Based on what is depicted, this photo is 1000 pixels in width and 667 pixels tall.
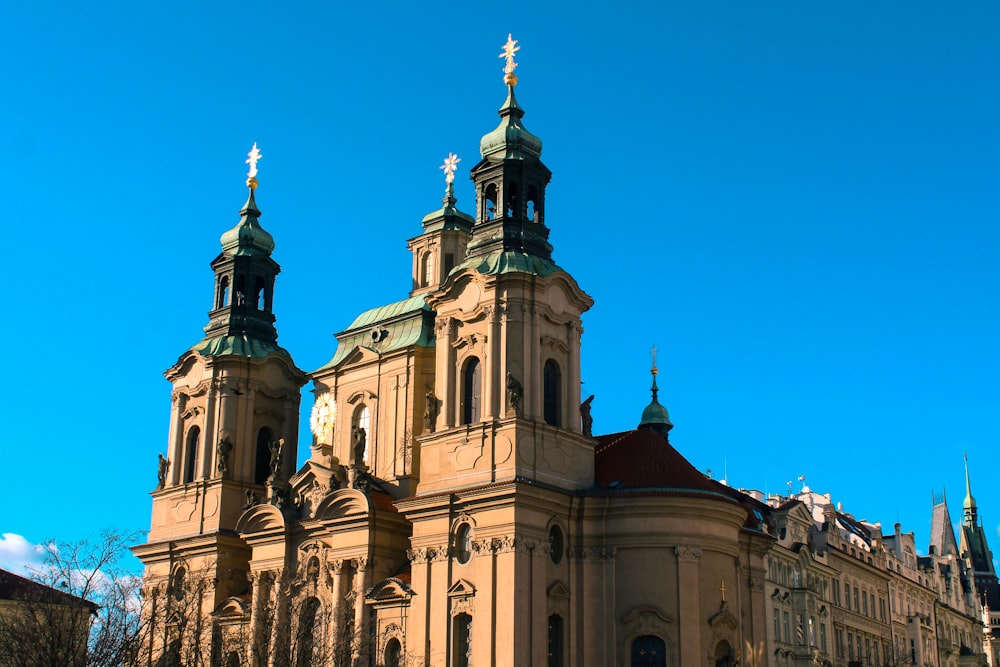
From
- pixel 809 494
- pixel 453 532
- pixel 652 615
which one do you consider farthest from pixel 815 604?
pixel 453 532

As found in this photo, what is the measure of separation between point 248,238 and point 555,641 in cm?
2211

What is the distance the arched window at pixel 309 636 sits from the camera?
113ft

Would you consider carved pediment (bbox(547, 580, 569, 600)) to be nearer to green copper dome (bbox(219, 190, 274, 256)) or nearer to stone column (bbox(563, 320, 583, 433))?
stone column (bbox(563, 320, 583, 433))

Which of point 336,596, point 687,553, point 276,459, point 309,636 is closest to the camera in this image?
point 309,636

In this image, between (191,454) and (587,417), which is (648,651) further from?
(191,454)

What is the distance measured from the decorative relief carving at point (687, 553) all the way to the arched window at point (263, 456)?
17.5 metres

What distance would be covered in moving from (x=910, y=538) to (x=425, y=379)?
1566 inches

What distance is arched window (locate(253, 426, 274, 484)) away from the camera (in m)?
49.4

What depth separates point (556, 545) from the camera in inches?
1549

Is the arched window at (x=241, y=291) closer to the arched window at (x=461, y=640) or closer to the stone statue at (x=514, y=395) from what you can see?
the stone statue at (x=514, y=395)

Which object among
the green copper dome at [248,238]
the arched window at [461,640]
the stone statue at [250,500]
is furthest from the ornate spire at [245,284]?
the arched window at [461,640]

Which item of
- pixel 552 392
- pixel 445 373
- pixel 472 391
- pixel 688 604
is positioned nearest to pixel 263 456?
pixel 445 373

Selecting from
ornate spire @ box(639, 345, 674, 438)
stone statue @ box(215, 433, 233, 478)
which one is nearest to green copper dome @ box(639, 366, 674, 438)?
ornate spire @ box(639, 345, 674, 438)

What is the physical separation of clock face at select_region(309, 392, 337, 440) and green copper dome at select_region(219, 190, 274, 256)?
23.9 ft
